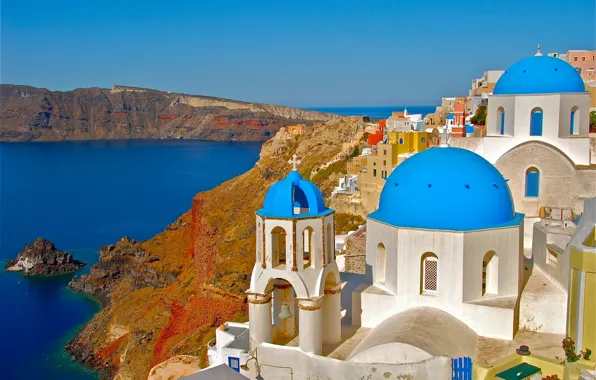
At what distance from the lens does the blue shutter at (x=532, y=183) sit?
16.6m

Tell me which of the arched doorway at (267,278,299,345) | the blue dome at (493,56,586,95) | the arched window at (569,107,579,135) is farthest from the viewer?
the arched window at (569,107,579,135)

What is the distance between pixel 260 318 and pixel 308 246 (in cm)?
177

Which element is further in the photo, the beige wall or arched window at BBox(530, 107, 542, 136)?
arched window at BBox(530, 107, 542, 136)

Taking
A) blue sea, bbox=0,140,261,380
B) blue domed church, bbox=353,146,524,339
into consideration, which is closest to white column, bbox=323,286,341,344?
blue domed church, bbox=353,146,524,339

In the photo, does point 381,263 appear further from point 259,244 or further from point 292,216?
point 259,244

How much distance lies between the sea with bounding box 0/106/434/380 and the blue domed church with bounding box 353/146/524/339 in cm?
2448

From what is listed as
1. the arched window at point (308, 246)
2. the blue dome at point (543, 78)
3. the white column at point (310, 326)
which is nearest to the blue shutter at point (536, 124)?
the blue dome at point (543, 78)

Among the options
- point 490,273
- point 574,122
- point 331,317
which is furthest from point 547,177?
point 331,317

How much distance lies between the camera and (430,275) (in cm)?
1227

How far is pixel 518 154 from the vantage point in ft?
54.6

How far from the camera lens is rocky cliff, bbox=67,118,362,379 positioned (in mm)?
28547

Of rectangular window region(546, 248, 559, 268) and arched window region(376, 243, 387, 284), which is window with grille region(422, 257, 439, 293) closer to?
arched window region(376, 243, 387, 284)

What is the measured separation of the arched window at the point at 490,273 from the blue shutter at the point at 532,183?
16.8ft

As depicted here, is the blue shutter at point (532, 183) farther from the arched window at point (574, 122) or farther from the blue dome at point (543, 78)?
the blue dome at point (543, 78)
